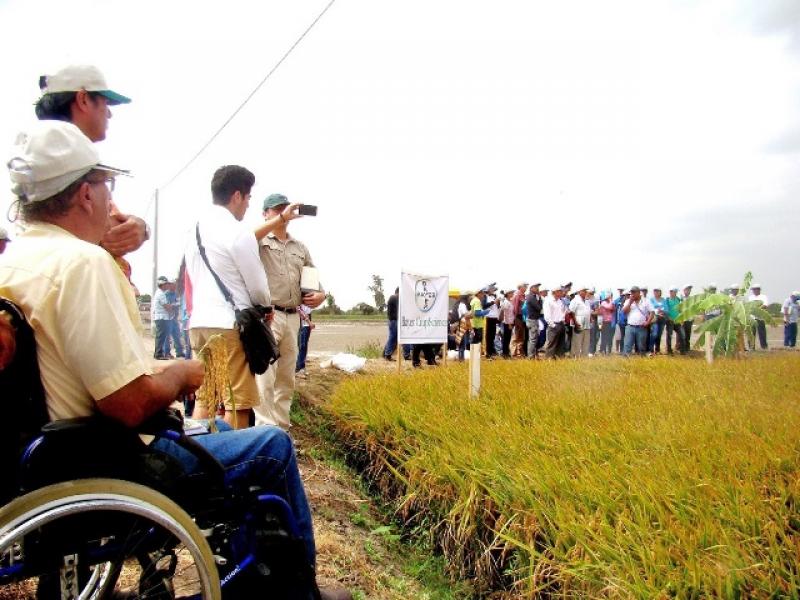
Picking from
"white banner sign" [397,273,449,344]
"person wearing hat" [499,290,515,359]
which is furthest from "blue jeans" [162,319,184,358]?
"person wearing hat" [499,290,515,359]

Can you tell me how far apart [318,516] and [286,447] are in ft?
5.83

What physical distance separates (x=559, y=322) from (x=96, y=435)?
37.4 ft

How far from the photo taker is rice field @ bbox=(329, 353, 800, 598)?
2.27 metres

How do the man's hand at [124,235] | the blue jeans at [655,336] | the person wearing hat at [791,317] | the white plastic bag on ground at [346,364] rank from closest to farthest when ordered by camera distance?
1. the man's hand at [124,235]
2. the white plastic bag on ground at [346,364]
3. the blue jeans at [655,336]
4. the person wearing hat at [791,317]

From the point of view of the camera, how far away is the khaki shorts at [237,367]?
327 centimetres

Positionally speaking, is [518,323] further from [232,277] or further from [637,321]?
[232,277]

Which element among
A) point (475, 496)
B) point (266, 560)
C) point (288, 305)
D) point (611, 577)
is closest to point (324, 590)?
point (266, 560)

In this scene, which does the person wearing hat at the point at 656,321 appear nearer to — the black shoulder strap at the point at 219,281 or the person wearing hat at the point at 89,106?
the black shoulder strap at the point at 219,281

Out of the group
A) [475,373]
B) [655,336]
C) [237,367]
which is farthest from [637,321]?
[237,367]

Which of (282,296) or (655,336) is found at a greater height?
(282,296)

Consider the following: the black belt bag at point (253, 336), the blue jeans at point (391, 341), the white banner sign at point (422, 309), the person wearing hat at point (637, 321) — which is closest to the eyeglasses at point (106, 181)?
the black belt bag at point (253, 336)

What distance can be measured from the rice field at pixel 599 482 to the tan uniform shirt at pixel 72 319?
1873 millimetres

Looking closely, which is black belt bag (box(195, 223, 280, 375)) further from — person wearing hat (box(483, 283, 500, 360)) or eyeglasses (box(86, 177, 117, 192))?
person wearing hat (box(483, 283, 500, 360))

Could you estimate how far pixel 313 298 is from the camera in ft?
13.9
